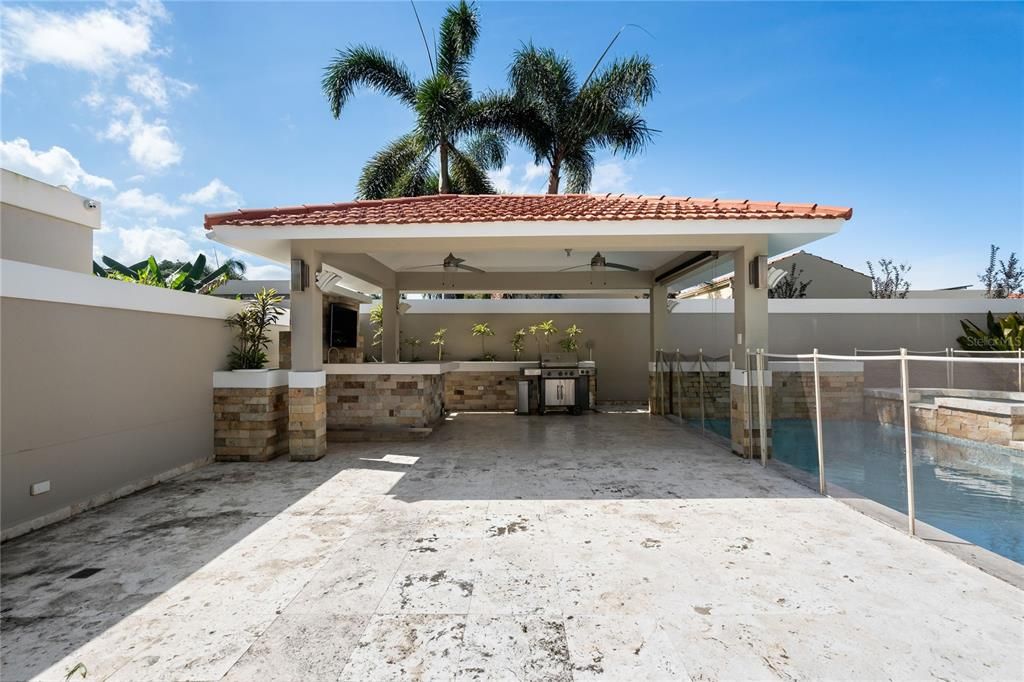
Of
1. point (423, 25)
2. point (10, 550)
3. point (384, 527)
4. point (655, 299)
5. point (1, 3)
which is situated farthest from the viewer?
point (423, 25)

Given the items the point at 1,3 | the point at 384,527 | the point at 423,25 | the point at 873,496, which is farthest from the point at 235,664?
the point at 423,25

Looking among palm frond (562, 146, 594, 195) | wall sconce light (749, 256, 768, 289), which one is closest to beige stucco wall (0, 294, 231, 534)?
wall sconce light (749, 256, 768, 289)

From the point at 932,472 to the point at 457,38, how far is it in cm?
1556

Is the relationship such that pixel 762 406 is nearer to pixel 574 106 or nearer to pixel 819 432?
pixel 819 432

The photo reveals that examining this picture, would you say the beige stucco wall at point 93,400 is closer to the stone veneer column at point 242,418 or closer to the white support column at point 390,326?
the stone veneer column at point 242,418

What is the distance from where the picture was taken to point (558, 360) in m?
10.9

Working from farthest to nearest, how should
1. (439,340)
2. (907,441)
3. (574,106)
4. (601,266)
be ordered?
1. (574,106)
2. (439,340)
3. (601,266)
4. (907,441)

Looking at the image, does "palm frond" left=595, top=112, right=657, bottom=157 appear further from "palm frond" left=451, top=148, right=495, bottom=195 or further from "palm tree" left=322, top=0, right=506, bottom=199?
"palm frond" left=451, top=148, right=495, bottom=195

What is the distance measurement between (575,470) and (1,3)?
883 centimetres

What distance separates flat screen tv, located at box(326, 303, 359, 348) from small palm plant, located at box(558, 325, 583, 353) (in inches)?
214

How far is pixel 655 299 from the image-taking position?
417 inches

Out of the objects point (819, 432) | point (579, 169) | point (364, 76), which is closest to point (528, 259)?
point (819, 432)

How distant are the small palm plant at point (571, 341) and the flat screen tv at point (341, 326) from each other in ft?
17.8

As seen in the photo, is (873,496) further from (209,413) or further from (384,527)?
(209,413)
